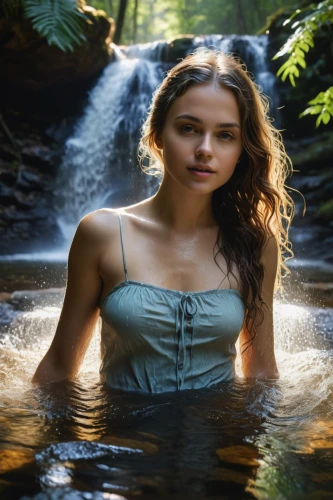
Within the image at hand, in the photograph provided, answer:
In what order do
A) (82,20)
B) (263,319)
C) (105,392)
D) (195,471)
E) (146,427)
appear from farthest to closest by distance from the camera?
(82,20) → (263,319) → (105,392) → (146,427) → (195,471)

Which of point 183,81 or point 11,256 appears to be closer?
point 183,81

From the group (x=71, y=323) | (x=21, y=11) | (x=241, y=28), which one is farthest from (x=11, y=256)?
(x=241, y=28)

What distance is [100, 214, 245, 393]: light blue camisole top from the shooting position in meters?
2.21

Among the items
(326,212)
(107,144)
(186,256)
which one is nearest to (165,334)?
(186,256)

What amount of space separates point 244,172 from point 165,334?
85cm

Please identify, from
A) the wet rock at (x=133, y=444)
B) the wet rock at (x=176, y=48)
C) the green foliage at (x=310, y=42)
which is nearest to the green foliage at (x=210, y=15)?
the wet rock at (x=176, y=48)

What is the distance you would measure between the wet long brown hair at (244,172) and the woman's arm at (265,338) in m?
0.03

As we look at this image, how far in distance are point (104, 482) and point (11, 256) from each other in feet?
29.9

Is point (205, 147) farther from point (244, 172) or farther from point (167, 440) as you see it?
point (167, 440)

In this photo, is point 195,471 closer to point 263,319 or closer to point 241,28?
point 263,319

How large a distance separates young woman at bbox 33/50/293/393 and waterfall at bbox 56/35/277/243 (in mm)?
10387

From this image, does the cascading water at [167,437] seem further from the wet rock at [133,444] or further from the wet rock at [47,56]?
the wet rock at [47,56]

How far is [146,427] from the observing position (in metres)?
2.06

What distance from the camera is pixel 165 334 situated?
2246 millimetres
